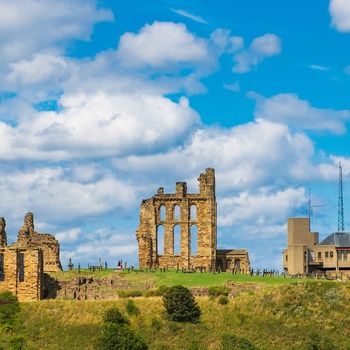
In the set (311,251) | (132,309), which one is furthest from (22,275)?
(311,251)

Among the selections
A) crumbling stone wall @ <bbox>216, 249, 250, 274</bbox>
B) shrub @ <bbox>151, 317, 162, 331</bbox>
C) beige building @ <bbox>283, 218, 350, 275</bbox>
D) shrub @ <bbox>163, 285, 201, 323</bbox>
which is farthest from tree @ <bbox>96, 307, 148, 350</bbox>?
beige building @ <bbox>283, 218, 350, 275</bbox>

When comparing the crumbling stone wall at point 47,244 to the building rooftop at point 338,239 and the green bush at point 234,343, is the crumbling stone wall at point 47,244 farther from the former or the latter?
the building rooftop at point 338,239

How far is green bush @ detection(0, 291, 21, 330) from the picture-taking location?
73.4m

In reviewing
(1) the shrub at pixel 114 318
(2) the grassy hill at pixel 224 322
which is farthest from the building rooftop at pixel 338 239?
(1) the shrub at pixel 114 318

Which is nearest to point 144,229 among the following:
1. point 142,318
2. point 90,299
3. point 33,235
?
point 33,235

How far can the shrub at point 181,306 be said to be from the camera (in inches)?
2931

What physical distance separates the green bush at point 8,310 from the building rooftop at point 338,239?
4087 centimetres

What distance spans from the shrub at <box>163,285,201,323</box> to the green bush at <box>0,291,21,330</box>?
11.1 m

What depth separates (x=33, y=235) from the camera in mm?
92812

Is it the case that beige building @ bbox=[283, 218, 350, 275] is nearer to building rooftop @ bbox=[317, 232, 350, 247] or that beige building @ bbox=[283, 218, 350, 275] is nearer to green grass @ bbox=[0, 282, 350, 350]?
building rooftop @ bbox=[317, 232, 350, 247]

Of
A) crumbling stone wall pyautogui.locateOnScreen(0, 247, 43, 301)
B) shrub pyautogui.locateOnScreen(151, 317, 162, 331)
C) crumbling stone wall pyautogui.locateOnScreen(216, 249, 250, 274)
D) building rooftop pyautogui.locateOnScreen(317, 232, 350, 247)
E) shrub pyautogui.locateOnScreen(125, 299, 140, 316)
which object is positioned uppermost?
building rooftop pyautogui.locateOnScreen(317, 232, 350, 247)

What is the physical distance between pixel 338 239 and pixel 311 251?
3233 mm

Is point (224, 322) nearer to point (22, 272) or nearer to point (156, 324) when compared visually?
point (156, 324)

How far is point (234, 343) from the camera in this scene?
69.8m
